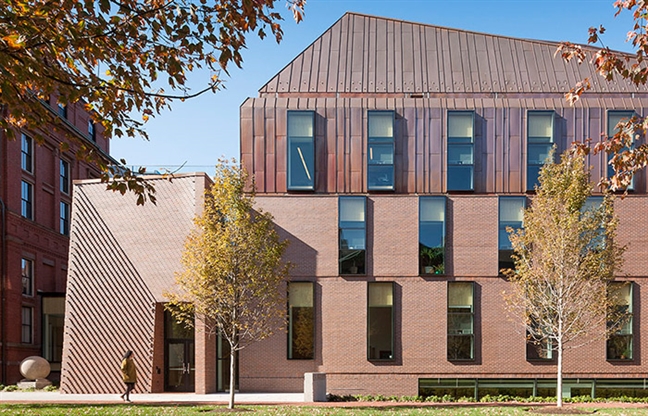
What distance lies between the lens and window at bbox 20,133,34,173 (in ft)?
134

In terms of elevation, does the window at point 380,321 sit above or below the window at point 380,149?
below

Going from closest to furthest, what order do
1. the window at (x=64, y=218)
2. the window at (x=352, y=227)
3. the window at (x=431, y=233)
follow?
the window at (x=431, y=233) → the window at (x=352, y=227) → the window at (x=64, y=218)

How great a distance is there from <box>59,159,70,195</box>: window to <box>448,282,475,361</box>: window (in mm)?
25673

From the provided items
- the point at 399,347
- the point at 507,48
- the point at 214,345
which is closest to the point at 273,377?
the point at 214,345

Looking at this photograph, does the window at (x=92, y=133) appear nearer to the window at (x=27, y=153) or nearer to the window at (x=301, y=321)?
the window at (x=27, y=153)

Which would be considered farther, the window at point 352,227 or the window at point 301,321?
the window at point 352,227

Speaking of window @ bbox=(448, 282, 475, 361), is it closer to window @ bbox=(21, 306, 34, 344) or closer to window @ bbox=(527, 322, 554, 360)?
window @ bbox=(527, 322, 554, 360)

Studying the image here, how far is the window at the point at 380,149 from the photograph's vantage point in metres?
31.1

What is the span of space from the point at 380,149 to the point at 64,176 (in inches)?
929

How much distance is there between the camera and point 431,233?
3088 centimetres

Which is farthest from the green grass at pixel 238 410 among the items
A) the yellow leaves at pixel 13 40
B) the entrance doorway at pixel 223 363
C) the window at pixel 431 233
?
the yellow leaves at pixel 13 40

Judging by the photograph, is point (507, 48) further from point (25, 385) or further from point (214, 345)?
point (25, 385)

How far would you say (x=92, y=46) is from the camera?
9312mm

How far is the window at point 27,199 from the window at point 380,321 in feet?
64.2
